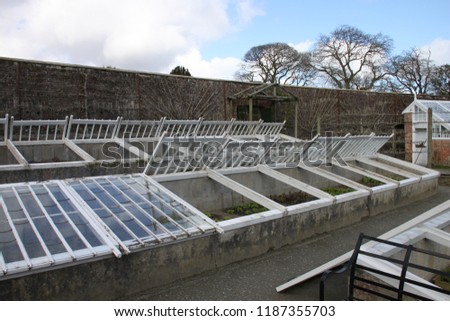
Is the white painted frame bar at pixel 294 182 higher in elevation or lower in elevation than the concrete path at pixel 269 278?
higher

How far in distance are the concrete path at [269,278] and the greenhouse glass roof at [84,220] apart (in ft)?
1.68

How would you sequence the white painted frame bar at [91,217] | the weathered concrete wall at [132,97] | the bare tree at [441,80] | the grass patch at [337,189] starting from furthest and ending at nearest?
the bare tree at [441,80] < the weathered concrete wall at [132,97] < the grass patch at [337,189] < the white painted frame bar at [91,217]

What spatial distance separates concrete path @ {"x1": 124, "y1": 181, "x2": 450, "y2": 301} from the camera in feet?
12.0

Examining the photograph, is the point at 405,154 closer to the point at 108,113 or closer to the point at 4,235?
the point at 108,113

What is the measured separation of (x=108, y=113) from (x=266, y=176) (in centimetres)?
592

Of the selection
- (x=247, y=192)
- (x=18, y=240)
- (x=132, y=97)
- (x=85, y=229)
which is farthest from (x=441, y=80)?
(x=18, y=240)

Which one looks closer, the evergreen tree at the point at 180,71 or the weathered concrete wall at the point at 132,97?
the weathered concrete wall at the point at 132,97

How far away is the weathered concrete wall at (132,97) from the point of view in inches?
389

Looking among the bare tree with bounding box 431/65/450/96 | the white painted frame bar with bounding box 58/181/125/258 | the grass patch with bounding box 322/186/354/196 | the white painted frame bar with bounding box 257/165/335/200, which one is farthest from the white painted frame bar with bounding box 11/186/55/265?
the bare tree with bounding box 431/65/450/96

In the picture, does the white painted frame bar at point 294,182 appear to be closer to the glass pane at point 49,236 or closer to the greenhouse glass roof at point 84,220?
the greenhouse glass roof at point 84,220

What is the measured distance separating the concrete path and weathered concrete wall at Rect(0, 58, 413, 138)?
26.1 feet

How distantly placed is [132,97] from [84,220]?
27.3ft

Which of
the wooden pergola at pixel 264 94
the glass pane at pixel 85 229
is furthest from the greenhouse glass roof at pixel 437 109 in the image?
the glass pane at pixel 85 229

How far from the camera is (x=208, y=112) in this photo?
13.5 m
